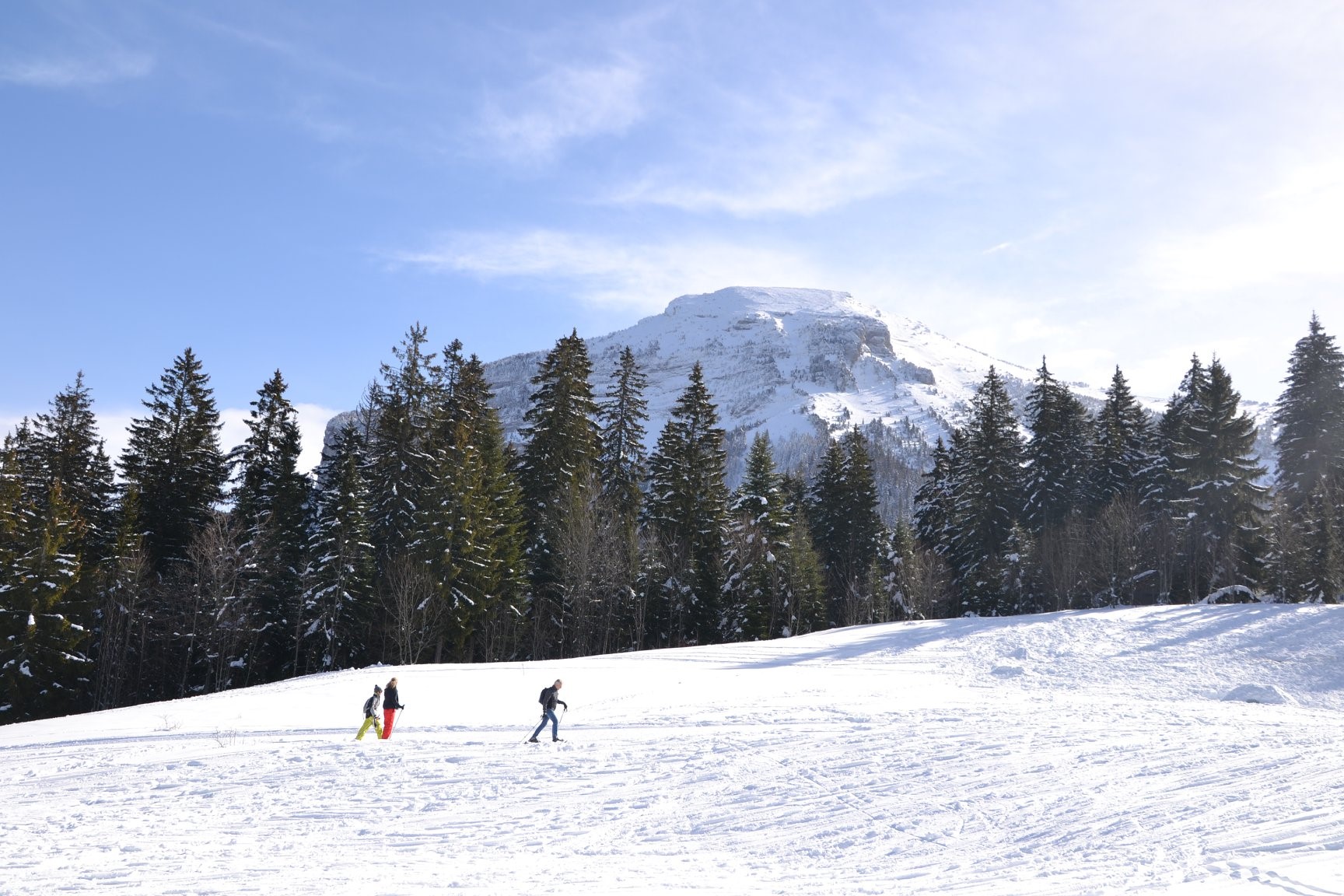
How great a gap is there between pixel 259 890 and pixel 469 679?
1787cm

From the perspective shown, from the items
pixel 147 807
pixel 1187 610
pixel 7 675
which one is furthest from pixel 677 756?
pixel 7 675

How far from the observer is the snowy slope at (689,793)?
32.1 ft

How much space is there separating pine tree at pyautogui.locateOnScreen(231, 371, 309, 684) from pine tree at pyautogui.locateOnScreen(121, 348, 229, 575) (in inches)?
84.5

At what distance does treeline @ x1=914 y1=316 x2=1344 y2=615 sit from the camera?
4200 centimetres

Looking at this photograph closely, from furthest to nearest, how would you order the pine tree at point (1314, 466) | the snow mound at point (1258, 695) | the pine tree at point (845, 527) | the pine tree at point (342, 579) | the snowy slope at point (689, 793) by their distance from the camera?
the pine tree at point (845, 527) < the pine tree at point (1314, 466) < the pine tree at point (342, 579) < the snow mound at point (1258, 695) < the snowy slope at point (689, 793)

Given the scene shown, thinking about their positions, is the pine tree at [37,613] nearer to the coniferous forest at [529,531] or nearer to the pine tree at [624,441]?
the coniferous forest at [529,531]

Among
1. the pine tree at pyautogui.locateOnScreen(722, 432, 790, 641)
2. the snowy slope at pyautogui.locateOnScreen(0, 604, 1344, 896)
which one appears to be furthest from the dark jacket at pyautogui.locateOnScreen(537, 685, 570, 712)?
the pine tree at pyautogui.locateOnScreen(722, 432, 790, 641)

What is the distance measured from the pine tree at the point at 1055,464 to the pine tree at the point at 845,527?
10.1 meters

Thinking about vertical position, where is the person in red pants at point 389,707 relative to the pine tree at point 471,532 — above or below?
below

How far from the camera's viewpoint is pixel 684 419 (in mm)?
48500

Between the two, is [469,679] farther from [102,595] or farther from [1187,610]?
[1187,610]

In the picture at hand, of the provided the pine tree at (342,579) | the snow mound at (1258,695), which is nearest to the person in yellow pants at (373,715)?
the pine tree at (342,579)

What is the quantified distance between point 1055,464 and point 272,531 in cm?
4592

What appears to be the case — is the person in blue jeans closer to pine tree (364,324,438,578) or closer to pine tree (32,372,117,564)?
pine tree (364,324,438,578)
